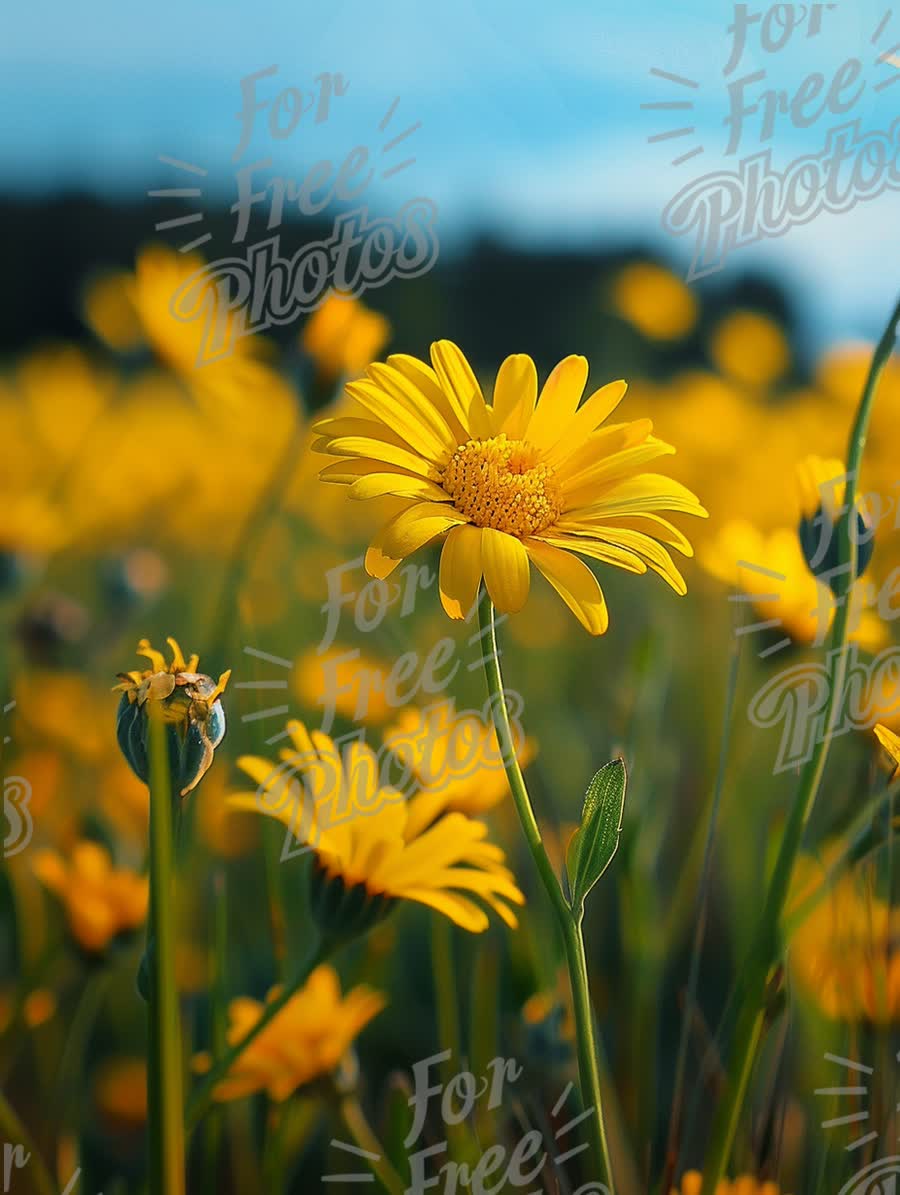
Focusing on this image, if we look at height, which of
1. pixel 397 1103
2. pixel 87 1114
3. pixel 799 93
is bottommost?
pixel 87 1114

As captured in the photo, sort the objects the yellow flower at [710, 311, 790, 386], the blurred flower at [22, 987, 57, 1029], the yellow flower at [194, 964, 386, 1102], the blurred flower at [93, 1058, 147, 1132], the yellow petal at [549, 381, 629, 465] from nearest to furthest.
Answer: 1. the yellow petal at [549, 381, 629, 465]
2. the yellow flower at [194, 964, 386, 1102]
3. the blurred flower at [22, 987, 57, 1029]
4. the blurred flower at [93, 1058, 147, 1132]
5. the yellow flower at [710, 311, 790, 386]

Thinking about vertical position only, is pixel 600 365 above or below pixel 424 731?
above

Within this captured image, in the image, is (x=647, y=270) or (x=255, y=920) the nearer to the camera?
(x=255, y=920)

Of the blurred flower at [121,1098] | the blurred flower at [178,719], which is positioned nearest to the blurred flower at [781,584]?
the blurred flower at [178,719]

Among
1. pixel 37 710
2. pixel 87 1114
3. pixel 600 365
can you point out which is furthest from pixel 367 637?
pixel 600 365

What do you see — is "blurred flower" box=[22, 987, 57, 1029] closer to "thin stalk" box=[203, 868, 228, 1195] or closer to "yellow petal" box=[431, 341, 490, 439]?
"thin stalk" box=[203, 868, 228, 1195]

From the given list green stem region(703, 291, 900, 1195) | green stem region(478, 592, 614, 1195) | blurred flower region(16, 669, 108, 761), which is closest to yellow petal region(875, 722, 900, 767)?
green stem region(703, 291, 900, 1195)

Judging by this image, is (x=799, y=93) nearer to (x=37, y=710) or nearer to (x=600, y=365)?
(x=37, y=710)
